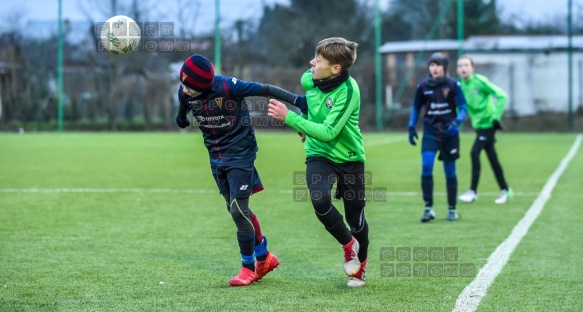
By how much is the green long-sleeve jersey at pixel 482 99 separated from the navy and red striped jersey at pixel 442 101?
1.52m

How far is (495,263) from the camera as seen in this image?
7.27 m

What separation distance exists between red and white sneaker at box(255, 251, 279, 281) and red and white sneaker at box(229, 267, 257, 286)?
0.06m

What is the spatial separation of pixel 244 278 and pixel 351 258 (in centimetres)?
77

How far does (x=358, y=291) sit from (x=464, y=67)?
234 inches

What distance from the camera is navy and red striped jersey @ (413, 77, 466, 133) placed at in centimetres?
1035

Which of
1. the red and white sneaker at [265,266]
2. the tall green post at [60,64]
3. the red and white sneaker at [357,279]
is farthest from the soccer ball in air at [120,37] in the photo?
the tall green post at [60,64]

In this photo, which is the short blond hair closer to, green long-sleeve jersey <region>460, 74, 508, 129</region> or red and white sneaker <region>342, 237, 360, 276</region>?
red and white sneaker <region>342, 237, 360, 276</region>

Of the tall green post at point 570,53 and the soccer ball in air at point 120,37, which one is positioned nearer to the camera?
the soccer ball in air at point 120,37

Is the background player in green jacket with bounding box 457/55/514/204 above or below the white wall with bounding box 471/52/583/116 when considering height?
below

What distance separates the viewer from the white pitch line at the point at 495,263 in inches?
229

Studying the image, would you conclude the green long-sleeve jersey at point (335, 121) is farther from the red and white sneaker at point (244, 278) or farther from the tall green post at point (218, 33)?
the tall green post at point (218, 33)

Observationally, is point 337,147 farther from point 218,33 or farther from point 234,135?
point 218,33

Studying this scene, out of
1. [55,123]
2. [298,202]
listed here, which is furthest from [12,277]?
[55,123]

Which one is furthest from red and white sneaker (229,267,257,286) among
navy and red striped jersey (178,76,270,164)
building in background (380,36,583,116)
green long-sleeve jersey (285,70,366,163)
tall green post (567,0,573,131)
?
tall green post (567,0,573,131)
